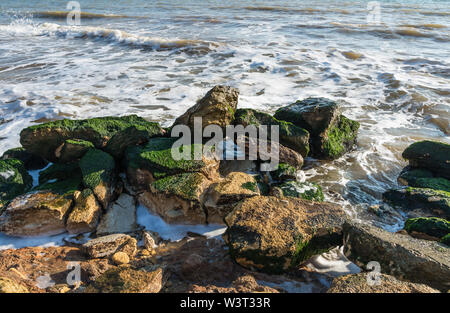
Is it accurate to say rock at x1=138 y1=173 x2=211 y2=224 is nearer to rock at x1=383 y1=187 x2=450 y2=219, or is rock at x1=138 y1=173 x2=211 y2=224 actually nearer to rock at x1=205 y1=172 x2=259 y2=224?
rock at x1=205 y1=172 x2=259 y2=224

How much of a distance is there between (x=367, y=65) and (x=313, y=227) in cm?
795

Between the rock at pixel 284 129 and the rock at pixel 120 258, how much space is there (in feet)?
7.80

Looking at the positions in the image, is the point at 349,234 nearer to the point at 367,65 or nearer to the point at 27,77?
the point at 367,65

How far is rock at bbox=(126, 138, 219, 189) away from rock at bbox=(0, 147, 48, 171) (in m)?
1.32

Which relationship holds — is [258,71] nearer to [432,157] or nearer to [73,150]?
[432,157]

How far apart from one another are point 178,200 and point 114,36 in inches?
460

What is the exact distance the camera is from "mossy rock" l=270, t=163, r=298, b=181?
398 cm

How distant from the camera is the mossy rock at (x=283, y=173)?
3.98m

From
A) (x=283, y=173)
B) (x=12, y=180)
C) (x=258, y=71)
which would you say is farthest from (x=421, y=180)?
(x=258, y=71)

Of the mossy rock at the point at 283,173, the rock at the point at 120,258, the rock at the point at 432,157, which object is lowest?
the rock at the point at 120,258

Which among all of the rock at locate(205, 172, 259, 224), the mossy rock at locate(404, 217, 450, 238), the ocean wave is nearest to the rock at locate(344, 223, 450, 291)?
the mossy rock at locate(404, 217, 450, 238)

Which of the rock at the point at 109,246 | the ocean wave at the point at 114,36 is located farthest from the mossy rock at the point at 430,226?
the ocean wave at the point at 114,36

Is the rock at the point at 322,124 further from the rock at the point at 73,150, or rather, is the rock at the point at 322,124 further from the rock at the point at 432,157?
the rock at the point at 73,150
